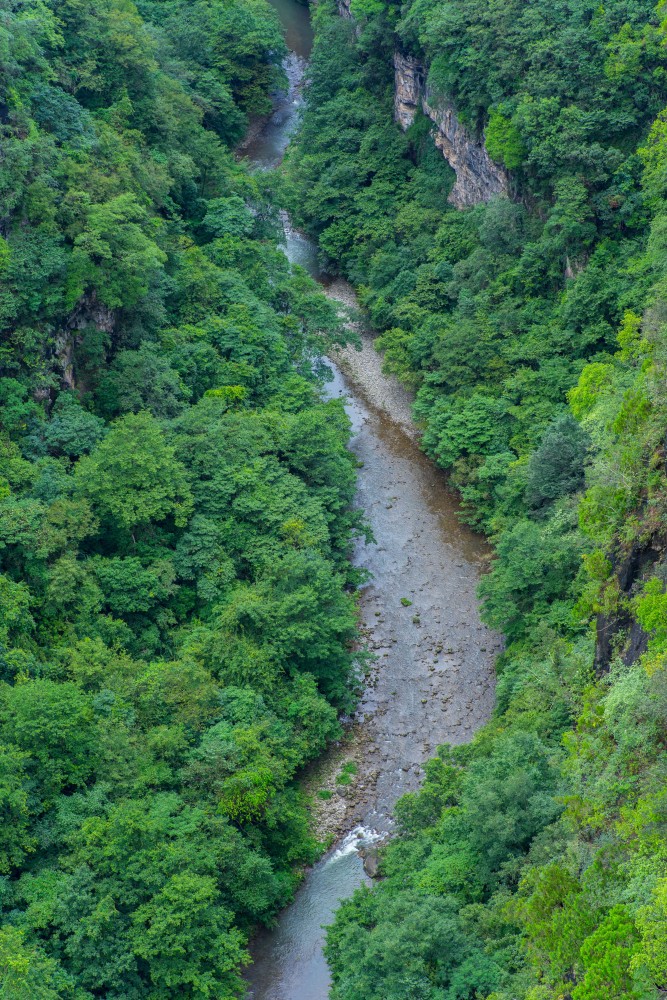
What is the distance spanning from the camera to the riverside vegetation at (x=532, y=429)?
2094 cm

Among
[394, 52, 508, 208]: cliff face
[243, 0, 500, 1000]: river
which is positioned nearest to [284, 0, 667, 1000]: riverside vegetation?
[394, 52, 508, 208]: cliff face

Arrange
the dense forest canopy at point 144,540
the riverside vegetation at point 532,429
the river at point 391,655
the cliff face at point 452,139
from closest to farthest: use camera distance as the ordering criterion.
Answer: the riverside vegetation at point 532,429
the dense forest canopy at point 144,540
the river at point 391,655
the cliff face at point 452,139

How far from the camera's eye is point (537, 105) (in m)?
42.9

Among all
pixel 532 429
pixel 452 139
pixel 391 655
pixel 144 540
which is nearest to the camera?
pixel 144 540

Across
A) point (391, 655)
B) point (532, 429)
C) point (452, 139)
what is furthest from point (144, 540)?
point (452, 139)

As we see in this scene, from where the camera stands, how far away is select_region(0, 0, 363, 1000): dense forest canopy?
2706cm

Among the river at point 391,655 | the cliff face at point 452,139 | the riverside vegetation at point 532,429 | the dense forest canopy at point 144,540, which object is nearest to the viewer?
the riverside vegetation at point 532,429

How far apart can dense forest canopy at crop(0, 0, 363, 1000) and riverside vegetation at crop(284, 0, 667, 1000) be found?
430 centimetres

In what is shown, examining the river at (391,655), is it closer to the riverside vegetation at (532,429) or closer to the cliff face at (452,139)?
the riverside vegetation at (532,429)

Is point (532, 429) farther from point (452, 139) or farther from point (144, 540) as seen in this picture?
point (452, 139)

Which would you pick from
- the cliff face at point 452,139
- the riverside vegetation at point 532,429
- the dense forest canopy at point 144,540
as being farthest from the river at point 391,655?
the cliff face at point 452,139

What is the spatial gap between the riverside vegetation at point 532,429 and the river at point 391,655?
5.24ft

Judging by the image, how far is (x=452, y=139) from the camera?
50531mm

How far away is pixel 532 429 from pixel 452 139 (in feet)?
56.9
